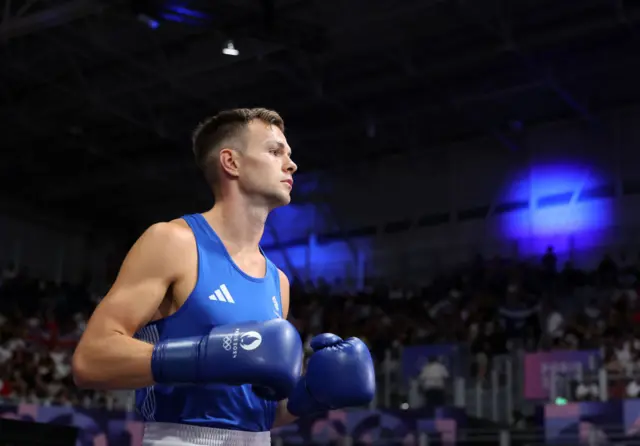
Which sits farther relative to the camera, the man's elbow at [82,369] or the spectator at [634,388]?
the spectator at [634,388]

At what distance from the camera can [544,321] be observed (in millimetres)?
11867

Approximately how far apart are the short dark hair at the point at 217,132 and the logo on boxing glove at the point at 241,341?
678 mm

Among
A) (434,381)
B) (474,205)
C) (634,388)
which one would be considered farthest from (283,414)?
(474,205)

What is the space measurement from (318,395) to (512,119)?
529 inches

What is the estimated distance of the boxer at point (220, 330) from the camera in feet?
A: 7.14

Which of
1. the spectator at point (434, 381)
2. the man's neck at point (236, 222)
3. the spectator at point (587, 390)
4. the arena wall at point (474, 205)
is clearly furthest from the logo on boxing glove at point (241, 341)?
the arena wall at point (474, 205)

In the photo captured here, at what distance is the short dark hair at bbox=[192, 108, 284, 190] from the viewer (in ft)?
8.90

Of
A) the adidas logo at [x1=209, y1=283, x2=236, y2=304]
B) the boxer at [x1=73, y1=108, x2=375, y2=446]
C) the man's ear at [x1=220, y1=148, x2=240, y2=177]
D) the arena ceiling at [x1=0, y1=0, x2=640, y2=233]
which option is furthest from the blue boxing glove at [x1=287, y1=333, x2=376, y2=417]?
the arena ceiling at [x1=0, y1=0, x2=640, y2=233]

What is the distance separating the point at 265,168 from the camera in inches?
105

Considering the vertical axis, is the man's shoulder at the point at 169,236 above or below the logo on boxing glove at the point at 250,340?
above

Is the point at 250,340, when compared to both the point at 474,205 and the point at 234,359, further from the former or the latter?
the point at 474,205

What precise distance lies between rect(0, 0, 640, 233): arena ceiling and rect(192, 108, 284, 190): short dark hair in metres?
8.33

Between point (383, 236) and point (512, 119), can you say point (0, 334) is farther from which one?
point (512, 119)

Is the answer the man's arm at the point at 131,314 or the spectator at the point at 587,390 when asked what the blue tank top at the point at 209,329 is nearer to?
the man's arm at the point at 131,314
